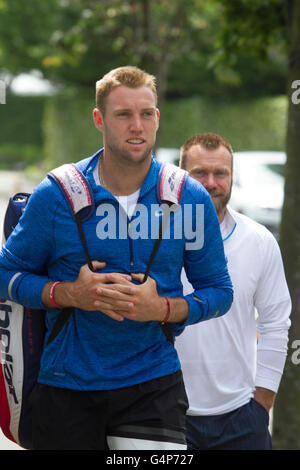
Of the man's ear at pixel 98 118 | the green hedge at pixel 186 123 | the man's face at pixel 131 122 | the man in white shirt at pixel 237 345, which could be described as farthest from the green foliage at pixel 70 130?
the man's face at pixel 131 122

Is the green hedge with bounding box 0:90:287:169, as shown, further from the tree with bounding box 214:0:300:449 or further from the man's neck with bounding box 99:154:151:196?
the man's neck with bounding box 99:154:151:196

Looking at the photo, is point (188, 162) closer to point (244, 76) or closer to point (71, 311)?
point (71, 311)

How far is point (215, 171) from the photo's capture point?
12.4ft

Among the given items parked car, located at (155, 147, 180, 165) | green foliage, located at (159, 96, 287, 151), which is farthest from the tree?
green foliage, located at (159, 96, 287, 151)

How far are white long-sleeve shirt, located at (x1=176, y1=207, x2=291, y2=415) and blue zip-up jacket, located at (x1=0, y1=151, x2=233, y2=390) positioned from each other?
1.68ft

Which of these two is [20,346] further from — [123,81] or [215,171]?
[215,171]

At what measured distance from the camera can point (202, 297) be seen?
3000 millimetres

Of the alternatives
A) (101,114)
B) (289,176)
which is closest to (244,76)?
(289,176)

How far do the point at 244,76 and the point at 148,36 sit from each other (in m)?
13.0

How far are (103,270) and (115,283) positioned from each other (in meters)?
0.10

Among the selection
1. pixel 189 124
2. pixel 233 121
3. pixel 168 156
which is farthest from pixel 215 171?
pixel 189 124

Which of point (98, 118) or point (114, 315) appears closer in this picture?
point (114, 315)

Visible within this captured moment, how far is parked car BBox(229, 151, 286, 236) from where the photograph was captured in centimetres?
1238

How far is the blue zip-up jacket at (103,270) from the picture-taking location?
2.91 metres
